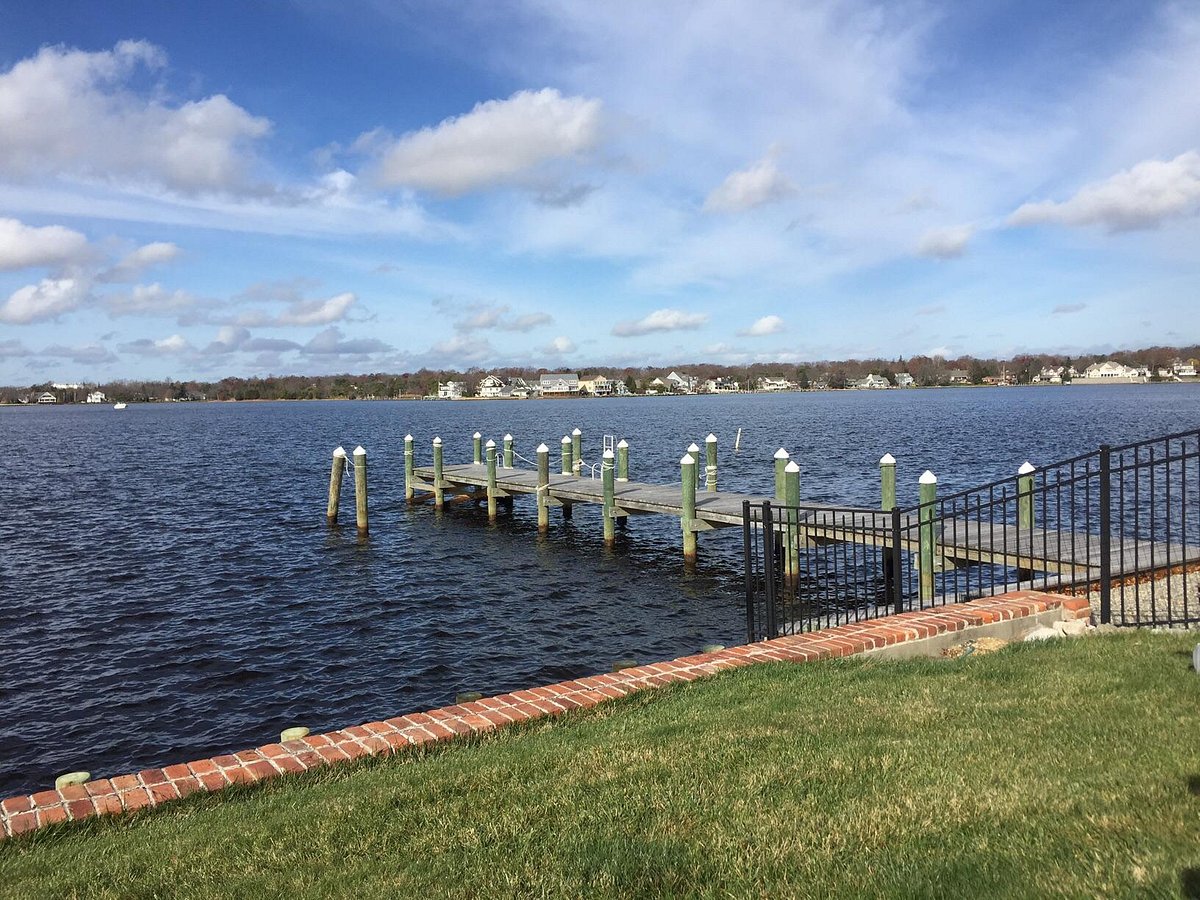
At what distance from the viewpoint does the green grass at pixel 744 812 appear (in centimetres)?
349

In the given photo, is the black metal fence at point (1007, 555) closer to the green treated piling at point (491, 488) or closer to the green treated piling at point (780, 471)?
the green treated piling at point (780, 471)

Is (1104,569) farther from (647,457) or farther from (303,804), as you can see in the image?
(647,457)

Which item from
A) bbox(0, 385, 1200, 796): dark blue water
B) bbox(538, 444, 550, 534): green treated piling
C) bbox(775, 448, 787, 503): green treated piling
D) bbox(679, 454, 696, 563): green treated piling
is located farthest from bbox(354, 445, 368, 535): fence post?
bbox(775, 448, 787, 503): green treated piling

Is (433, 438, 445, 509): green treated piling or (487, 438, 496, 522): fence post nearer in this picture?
(487, 438, 496, 522): fence post

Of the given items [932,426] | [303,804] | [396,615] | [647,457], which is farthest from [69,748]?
[932,426]

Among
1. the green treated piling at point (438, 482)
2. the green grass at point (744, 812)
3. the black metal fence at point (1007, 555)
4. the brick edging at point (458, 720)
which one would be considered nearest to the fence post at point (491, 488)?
the green treated piling at point (438, 482)

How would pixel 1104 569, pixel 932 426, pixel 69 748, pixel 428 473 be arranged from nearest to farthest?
pixel 1104 569 → pixel 69 748 → pixel 428 473 → pixel 932 426

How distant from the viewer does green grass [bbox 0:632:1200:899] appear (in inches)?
137

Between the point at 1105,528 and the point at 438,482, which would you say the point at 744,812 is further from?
the point at 438,482

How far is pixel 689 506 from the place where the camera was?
63.9 feet

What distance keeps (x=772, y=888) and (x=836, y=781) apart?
116 centimetres

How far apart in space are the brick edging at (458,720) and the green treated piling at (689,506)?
10.7 metres

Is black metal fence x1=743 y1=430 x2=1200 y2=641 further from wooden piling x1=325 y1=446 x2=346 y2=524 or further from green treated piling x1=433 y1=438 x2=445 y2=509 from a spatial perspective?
wooden piling x1=325 y1=446 x2=346 y2=524

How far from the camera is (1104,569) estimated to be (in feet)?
26.7
